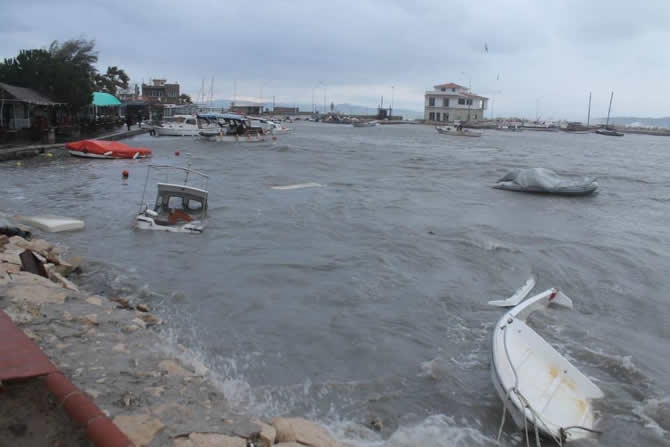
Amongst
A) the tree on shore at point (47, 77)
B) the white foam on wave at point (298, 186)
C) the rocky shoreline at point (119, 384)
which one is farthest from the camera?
the tree on shore at point (47, 77)

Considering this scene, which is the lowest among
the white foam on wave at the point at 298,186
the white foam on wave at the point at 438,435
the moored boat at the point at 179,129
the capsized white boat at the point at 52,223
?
the white foam on wave at the point at 438,435

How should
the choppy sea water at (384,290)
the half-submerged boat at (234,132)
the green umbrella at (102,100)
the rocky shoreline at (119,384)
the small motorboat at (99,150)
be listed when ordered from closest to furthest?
1. the rocky shoreline at (119,384)
2. the choppy sea water at (384,290)
3. the small motorboat at (99,150)
4. the half-submerged boat at (234,132)
5. the green umbrella at (102,100)

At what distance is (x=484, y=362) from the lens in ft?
25.3

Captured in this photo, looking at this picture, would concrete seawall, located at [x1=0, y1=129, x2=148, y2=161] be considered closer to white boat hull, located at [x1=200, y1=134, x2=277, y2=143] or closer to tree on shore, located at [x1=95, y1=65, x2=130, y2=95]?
white boat hull, located at [x1=200, y1=134, x2=277, y2=143]

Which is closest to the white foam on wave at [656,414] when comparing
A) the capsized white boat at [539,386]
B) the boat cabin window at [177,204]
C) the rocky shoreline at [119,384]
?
the capsized white boat at [539,386]

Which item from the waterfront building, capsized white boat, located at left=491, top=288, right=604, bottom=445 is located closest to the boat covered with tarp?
capsized white boat, located at left=491, top=288, right=604, bottom=445

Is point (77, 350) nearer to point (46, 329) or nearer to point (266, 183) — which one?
point (46, 329)

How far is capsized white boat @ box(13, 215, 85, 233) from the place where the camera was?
1403 centimetres

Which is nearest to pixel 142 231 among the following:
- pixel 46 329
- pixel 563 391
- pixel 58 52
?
pixel 46 329

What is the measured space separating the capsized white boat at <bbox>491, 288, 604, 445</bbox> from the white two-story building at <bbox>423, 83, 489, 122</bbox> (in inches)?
4774

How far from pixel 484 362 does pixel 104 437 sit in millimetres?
5622

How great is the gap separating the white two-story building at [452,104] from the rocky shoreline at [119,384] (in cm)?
12231

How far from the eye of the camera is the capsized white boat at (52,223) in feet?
46.0

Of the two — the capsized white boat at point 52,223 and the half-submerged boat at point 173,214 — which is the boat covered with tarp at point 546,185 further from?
the capsized white boat at point 52,223
